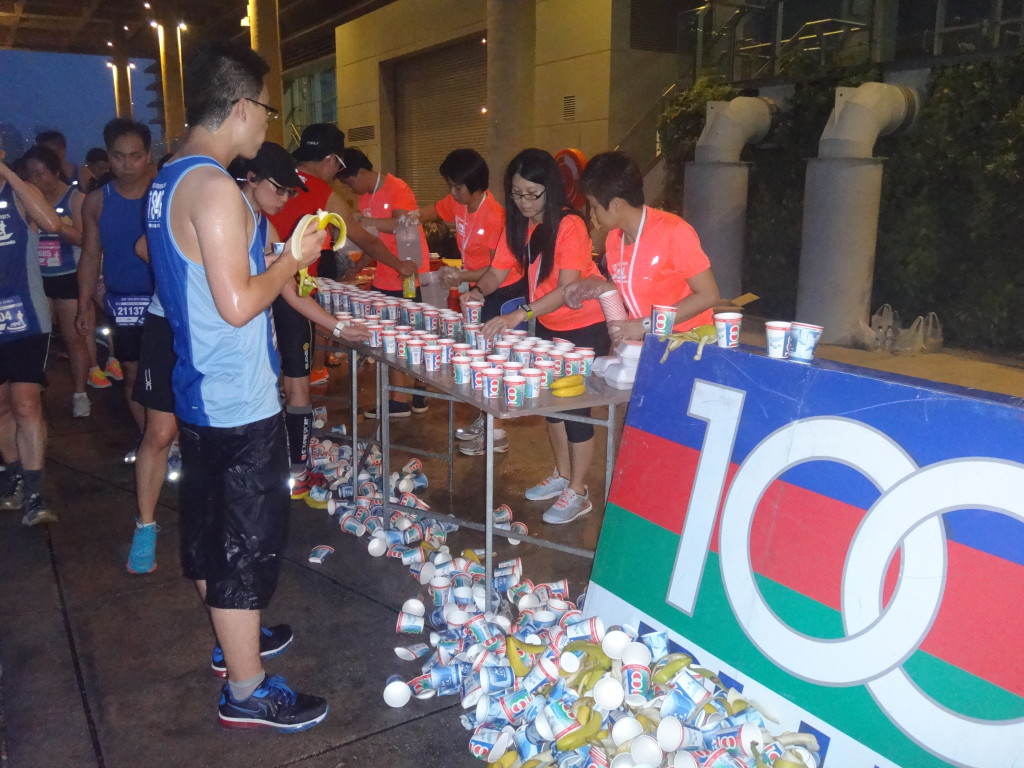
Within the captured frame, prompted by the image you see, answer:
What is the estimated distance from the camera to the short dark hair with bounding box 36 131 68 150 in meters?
8.15

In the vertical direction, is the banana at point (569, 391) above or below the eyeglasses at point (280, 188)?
below

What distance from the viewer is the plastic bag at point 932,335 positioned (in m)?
8.97

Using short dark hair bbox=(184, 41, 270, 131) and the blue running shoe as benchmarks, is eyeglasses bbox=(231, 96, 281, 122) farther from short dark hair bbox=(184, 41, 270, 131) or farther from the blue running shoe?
the blue running shoe

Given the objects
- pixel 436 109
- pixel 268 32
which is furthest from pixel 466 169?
pixel 436 109

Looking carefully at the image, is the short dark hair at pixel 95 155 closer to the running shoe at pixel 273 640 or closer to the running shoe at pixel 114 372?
the running shoe at pixel 114 372

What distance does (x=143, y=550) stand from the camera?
3779 mm

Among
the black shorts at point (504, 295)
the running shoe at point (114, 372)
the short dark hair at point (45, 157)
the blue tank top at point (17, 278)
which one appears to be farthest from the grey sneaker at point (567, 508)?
the short dark hair at point (45, 157)

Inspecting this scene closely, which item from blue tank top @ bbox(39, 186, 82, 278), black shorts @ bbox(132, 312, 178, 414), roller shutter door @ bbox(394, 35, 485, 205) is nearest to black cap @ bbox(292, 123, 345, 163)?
black shorts @ bbox(132, 312, 178, 414)

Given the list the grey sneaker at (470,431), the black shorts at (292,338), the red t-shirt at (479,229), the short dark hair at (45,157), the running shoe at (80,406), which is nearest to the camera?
the black shorts at (292,338)

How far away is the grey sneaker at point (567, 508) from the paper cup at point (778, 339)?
82.7 inches

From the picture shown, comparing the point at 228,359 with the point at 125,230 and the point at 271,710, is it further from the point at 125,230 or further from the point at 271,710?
the point at 125,230

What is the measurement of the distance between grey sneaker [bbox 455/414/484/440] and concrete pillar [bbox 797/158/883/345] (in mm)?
4488

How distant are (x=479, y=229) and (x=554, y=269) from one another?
62.5 inches

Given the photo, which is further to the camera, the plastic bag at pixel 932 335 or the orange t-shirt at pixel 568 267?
the plastic bag at pixel 932 335
